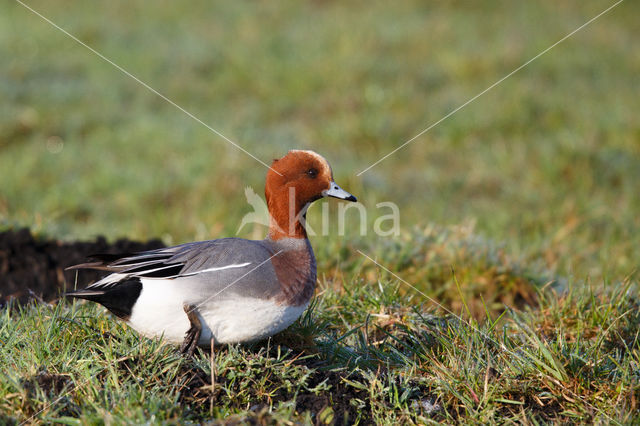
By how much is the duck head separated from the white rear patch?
40 cm

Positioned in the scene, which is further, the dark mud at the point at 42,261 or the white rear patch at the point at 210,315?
the dark mud at the point at 42,261

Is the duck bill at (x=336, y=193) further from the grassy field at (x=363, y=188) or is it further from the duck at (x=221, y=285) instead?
the grassy field at (x=363, y=188)

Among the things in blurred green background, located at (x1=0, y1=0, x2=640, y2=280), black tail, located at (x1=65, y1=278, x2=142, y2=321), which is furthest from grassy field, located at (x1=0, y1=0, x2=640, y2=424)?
black tail, located at (x1=65, y1=278, x2=142, y2=321)

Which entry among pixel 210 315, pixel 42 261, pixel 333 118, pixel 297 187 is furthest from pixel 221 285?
pixel 333 118

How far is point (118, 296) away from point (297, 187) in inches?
34.9

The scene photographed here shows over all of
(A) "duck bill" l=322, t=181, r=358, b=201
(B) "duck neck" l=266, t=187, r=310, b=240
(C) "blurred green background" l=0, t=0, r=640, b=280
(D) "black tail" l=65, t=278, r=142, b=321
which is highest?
(A) "duck bill" l=322, t=181, r=358, b=201

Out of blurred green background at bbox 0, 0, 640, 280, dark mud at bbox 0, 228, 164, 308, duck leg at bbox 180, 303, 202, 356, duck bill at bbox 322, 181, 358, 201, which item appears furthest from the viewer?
blurred green background at bbox 0, 0, 640, 280

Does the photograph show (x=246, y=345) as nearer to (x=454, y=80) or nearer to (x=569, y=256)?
(x=569, y=256)

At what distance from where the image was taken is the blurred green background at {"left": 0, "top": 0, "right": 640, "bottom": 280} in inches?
252

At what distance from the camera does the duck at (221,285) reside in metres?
2.74

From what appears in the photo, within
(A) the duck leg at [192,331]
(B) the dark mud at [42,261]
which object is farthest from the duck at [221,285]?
(B) the dark mud at [42,261]

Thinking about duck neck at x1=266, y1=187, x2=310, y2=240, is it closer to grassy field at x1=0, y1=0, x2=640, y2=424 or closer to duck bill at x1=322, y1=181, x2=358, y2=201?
duck bill at x1=322, y1=181, x2=358, y2=201

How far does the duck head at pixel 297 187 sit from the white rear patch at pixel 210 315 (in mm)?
402

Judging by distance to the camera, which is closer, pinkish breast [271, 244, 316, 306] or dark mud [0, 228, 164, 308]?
pinkish breast [271, 244, 316, 306]
